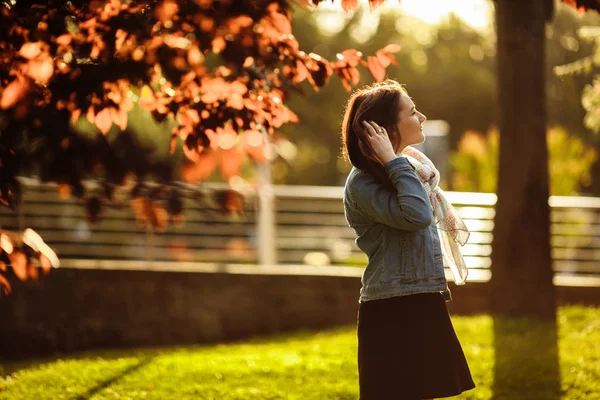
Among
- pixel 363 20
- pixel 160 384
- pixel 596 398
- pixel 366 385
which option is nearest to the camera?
pixel 366 385

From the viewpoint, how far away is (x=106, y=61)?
338 cm

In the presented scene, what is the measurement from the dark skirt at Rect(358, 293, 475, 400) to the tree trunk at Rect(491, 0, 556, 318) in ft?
15.8

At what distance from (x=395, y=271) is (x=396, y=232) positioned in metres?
0.16

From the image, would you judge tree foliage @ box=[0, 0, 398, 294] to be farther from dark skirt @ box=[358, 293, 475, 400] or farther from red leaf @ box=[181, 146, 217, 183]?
dark skirt @ box=[358, 293, 475, 400]

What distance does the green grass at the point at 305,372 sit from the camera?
5941 mm

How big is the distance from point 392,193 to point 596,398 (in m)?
2.83

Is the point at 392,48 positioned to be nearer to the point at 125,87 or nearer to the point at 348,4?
the point at 348,4

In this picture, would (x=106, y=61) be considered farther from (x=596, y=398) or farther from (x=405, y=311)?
(x=596, y=398)

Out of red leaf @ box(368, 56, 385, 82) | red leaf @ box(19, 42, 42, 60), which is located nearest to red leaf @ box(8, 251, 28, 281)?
red leaf @ box(19, 42, 42, 60)

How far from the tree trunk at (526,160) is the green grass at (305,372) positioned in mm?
485

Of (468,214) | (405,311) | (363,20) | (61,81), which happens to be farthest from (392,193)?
(363,20)

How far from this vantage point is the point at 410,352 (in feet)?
12.1

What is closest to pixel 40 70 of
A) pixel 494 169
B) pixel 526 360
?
pixel 526 360

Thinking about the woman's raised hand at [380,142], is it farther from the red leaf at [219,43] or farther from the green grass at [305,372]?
the green grass at [305,372]
